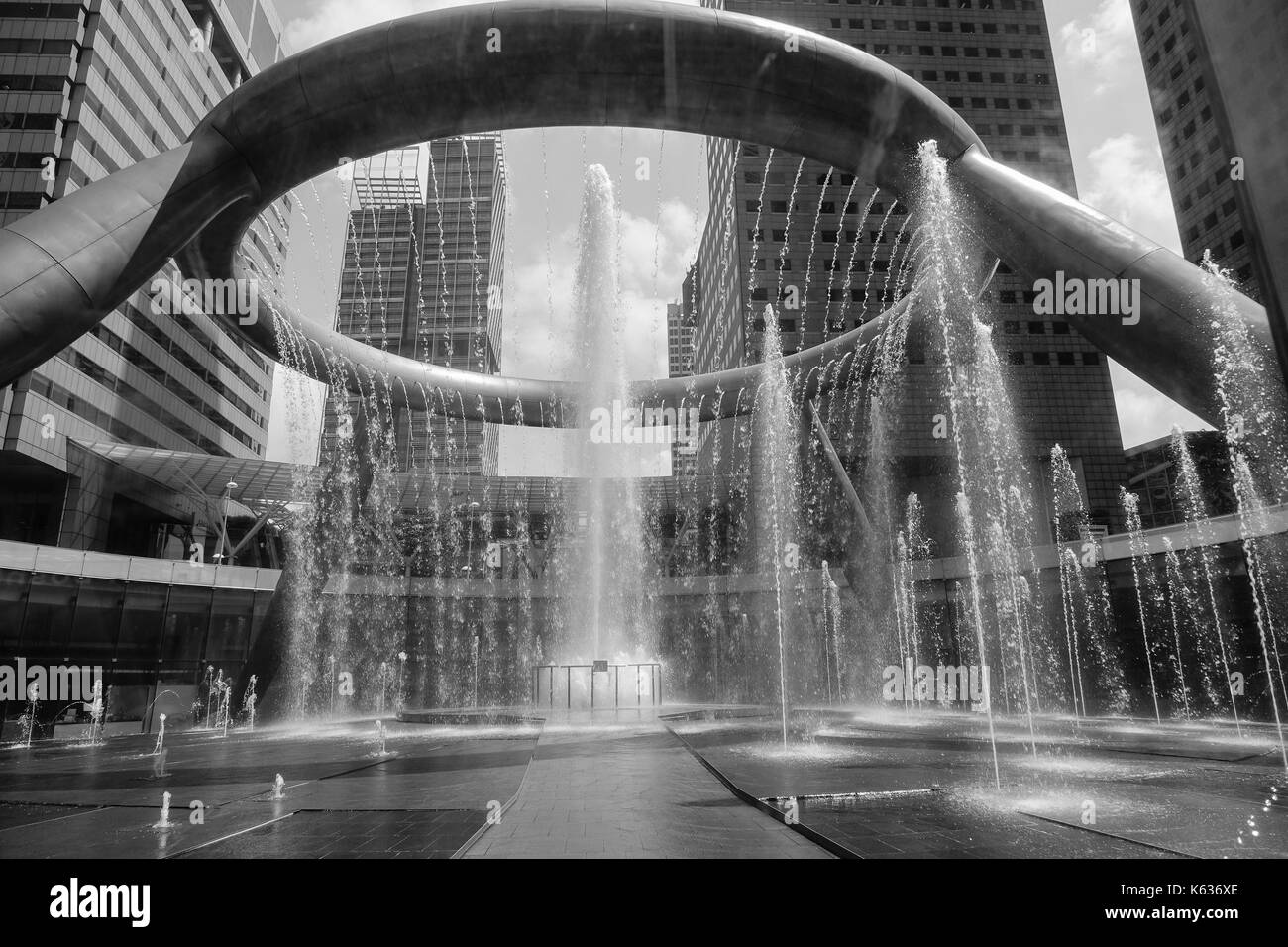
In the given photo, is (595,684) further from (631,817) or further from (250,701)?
(631,817)

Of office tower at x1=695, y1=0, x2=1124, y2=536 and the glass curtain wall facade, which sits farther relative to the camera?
office tower at x1=695, y1=0, x2=1124, y2=536

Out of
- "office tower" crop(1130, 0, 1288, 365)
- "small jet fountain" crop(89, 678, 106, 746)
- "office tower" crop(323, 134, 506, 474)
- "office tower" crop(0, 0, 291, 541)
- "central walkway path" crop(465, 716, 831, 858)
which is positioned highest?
"office tower" crop(323, 134, 506, 474)

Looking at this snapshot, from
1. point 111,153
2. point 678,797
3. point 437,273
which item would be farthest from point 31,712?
point 437,273

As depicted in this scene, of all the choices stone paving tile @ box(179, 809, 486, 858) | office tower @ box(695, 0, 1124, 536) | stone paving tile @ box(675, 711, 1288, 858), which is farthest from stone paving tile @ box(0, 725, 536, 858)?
office tower @ box(695, 0, 1124, 536)

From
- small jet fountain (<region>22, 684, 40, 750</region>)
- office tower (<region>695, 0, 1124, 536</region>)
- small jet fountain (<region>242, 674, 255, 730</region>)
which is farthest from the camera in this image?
office tower (<region>695, 0, 1124, 536</region>)

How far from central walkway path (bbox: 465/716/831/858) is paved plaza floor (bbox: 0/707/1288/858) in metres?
0.03

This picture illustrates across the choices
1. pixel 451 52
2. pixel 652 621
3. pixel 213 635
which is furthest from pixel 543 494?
pixel 451 52

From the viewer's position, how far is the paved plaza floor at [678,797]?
523 cm

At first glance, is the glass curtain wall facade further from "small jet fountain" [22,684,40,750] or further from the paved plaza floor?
the paved plaza floor

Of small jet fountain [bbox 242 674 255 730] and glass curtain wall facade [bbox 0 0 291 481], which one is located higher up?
glass curtain wall facade [bbox 0 0 291 481]

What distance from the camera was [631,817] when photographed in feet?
20.7

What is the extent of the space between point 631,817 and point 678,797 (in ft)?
3.48

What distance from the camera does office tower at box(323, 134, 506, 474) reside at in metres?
82.4
